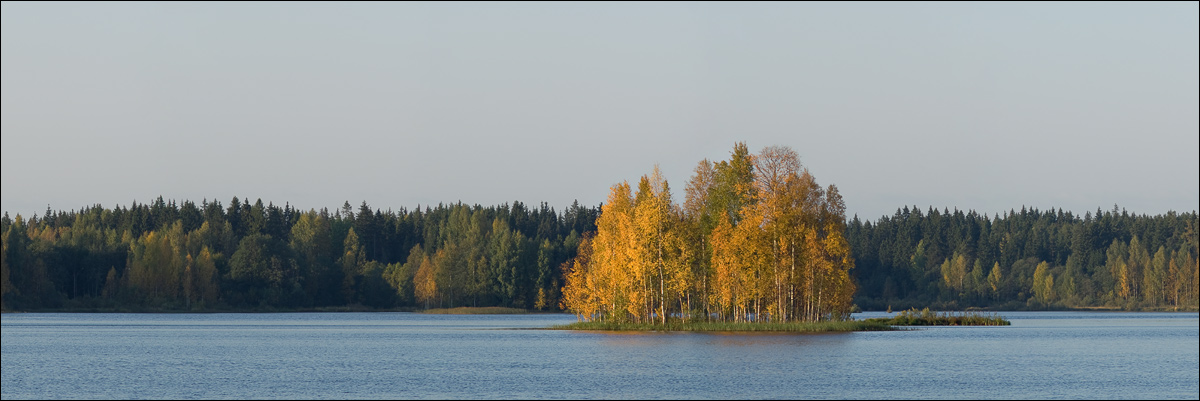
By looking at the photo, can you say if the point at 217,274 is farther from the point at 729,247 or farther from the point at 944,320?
the point at 729,247

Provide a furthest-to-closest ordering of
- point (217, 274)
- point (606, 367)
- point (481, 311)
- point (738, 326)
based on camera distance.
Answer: point (481, 311), point (217, 274), point (738, 326), point (606, 367)

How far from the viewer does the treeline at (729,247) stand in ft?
293

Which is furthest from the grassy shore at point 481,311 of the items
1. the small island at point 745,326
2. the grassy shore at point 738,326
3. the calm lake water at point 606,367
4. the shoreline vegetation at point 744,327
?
the calm lake water at point 606,367

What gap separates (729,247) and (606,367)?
2587 cm

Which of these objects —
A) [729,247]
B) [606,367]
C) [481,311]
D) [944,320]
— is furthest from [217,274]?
[606,367]

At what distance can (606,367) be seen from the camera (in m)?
64.5

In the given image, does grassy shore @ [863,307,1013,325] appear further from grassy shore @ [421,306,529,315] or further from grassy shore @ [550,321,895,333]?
grassy shore @ [421,306,529,315]

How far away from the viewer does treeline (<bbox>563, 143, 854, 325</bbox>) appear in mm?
89312

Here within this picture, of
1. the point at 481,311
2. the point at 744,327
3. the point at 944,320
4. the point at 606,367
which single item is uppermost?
the point at 481,311

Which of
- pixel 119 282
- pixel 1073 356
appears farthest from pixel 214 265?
pixel 1073 356

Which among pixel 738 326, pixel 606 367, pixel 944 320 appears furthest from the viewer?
pixel 944 320

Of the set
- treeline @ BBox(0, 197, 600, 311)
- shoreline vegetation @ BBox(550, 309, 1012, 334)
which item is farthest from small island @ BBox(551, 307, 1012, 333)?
treeline @ BBox(0, 197, 600, 311)

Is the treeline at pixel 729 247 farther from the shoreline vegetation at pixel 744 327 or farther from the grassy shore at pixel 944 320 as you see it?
the grassy shore at pixel 944 320

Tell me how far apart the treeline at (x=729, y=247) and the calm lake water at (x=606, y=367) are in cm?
334
